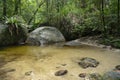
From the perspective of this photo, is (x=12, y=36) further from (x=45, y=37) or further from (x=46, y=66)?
(x=46, y=66)

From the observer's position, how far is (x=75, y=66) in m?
6.02

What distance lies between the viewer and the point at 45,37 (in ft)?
37.4

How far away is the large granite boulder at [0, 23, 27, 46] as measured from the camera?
423 inches

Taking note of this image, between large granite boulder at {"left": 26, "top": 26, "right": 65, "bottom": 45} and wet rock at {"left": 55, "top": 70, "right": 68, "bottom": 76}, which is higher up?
large granite boulder at {"left": 26, "top": 26, "right": 65, "bottom": 45}

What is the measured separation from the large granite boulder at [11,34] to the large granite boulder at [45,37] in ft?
1.81

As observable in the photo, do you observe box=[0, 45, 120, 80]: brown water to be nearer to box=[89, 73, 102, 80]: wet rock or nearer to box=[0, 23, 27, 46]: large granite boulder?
box=[89, 73, 102, 80]: wet rock

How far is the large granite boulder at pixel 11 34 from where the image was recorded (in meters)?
10.7

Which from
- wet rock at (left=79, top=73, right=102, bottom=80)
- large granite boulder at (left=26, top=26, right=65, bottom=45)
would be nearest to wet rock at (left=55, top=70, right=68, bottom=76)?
wet rock at (left=79, top=73, right=102, bottom=80)

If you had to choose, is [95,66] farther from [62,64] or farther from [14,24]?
[14,24]

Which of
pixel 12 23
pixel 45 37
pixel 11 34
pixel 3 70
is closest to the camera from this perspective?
pixel 3 70

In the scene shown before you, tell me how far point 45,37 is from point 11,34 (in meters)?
2.11

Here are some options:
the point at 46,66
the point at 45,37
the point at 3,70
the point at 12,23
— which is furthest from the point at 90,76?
the point at 12,23

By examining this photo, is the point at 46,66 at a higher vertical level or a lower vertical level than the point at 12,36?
lower

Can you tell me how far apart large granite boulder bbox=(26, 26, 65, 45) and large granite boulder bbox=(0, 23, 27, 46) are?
55 centimetres
